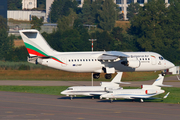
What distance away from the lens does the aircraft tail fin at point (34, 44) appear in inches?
2266

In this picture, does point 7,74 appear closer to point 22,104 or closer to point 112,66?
point 112,66

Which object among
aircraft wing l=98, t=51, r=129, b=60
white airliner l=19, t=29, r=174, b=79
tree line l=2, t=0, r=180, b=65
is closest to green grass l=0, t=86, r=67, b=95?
white airliner l=19, t=29, r=174, b=79

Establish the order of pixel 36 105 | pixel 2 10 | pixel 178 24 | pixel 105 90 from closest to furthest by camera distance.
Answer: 1. pixel 36 105
2. pixel 105 90
3. pixel 178 24
4. pixel 2 10

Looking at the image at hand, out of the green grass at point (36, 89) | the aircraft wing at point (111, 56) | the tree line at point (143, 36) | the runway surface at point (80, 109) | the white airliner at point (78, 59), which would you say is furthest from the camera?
the tree line at point (143, 36)

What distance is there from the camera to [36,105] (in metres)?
41.3

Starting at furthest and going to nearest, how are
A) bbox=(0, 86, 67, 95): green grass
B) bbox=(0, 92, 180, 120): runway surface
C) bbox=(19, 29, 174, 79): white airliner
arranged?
bbox=(19, 29, 174, 79): white airliner
bbox=(0, 86, 67, 95): green grass
bbox=(0, 92, 180, 120): runway surface

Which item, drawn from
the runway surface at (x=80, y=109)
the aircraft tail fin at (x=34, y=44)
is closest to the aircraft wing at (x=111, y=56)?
the aircraft tail fin at (x=34, y=44)

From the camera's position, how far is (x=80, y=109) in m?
38.0

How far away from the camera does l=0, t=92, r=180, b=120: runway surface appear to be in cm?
A: 3353

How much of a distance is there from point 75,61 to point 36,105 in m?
17.8

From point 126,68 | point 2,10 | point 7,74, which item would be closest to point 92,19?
point 2,10

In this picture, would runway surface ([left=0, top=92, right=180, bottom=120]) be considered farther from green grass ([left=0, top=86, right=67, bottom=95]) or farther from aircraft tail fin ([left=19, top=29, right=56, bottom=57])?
aircraft tail fin ([left=19, top=29, right=56, bottom=57])

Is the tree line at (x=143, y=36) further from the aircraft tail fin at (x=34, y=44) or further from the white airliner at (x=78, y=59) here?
the aircraft tail fin at (x=34, y=44)

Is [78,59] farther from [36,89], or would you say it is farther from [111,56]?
[36,89]
